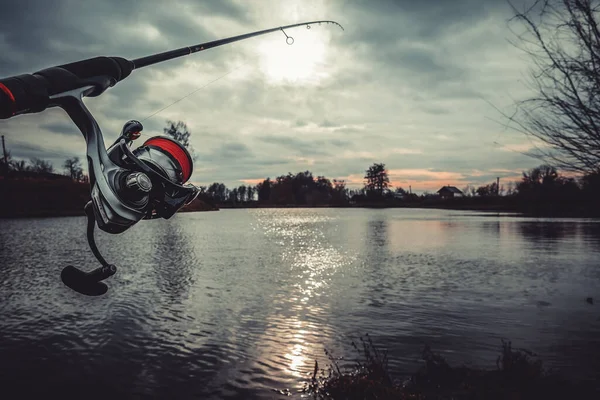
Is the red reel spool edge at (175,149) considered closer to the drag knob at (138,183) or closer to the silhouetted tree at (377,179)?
the drag knob at (138,183)

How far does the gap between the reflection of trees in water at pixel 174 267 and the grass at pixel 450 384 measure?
9.29 m

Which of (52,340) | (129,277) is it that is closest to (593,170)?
(52,340)

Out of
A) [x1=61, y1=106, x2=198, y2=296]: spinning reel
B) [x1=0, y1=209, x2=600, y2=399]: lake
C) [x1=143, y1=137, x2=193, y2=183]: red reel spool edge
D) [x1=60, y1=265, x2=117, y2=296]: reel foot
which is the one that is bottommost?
[x1=0, y1=209, x2=600, y2=399]: lake

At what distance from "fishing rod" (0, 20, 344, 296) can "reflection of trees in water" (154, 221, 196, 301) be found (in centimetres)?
1436

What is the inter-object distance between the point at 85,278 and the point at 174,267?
21.4 meters

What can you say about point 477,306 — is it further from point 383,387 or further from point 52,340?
point 52,340

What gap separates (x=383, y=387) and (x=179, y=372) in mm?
4329

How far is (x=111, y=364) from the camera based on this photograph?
9516 millimetres

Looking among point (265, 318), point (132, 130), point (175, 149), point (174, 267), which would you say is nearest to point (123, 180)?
point (132, 130)

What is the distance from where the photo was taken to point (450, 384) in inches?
311

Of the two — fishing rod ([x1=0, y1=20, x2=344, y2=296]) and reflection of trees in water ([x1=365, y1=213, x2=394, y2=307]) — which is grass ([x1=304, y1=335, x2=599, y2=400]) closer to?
fishing rod ([x1=0, y1=20, x2=344, y2=296])

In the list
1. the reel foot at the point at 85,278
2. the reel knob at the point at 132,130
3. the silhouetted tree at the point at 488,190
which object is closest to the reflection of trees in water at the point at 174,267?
the reel foot at the point at 85,278

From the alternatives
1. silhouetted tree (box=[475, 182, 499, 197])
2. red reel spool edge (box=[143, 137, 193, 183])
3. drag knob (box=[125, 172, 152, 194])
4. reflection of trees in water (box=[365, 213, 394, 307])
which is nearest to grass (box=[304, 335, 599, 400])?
red reel spool edge (box=[143, 137, 193, 183])

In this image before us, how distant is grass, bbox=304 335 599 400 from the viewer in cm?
710
